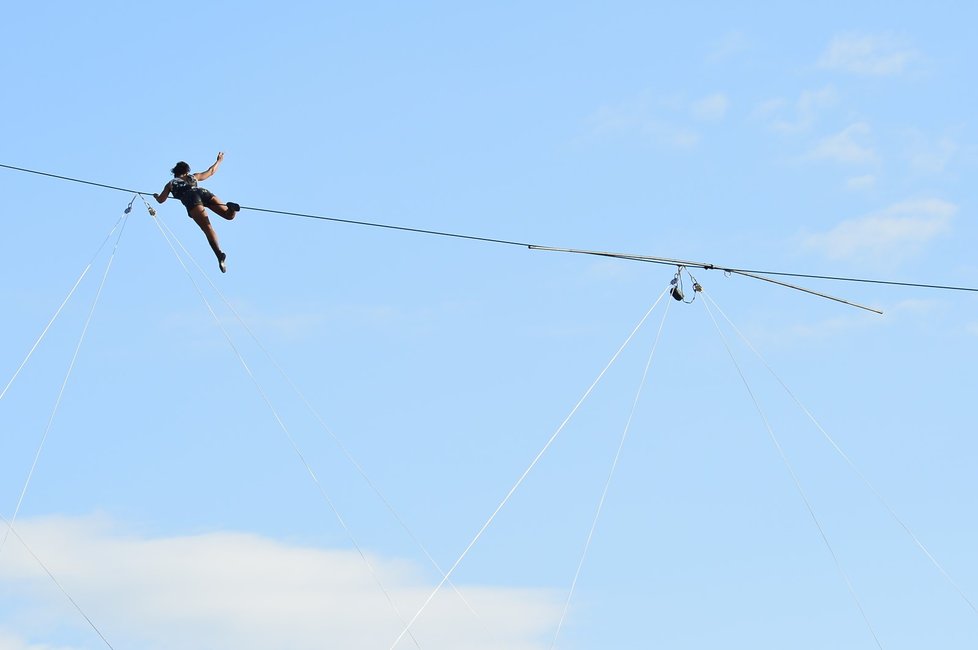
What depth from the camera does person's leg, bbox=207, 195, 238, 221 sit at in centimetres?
1681

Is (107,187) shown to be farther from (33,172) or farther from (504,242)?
(504,242)

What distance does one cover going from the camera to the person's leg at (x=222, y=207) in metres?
16.8

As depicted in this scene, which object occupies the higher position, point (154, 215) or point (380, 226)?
point (154, 215)

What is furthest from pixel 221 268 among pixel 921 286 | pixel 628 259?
pixel 921 286

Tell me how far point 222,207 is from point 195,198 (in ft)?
1.05

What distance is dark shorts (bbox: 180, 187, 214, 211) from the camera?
16750 millimetres

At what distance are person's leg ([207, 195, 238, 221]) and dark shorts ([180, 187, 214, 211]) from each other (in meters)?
0.04

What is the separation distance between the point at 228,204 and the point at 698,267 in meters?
5.29

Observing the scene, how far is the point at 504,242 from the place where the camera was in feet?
51.1

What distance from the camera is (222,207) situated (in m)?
16.9

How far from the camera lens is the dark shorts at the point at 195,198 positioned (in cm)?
1675

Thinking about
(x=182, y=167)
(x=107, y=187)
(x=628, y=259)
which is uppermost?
(x=182, y=167)

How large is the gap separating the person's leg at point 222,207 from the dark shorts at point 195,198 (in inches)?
1.7

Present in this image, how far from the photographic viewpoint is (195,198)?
54.9 feet
